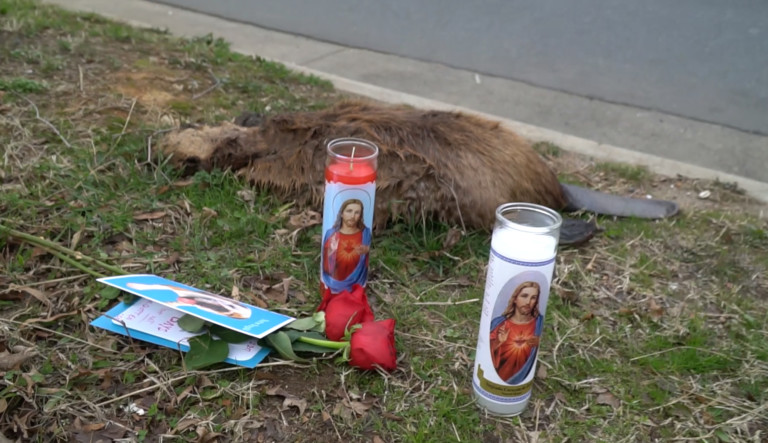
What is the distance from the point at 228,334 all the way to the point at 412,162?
4.19ft

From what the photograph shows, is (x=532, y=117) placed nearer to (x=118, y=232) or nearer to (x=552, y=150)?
(x=552, y=150)

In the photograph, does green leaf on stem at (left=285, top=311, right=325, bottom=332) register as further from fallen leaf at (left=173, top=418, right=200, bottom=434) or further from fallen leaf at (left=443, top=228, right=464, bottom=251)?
fallen leaf at (left=443, top=228, right=464, bottom=251)

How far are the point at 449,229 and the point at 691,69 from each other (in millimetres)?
4073

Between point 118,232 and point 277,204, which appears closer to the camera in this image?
point 118,232

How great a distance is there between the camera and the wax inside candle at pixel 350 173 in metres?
2.65

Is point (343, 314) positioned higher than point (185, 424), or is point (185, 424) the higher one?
point (343, 314)

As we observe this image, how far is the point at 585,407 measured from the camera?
96.8 inches

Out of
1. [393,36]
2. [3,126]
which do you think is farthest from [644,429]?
[393,36]

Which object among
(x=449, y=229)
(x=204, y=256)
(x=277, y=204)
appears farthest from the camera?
(x=277, y=204)

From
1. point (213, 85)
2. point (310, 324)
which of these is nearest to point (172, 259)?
point (310, 324)

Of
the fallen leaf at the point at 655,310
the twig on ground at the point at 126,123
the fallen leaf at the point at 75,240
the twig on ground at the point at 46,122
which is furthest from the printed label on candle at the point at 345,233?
the twig on ground at the point at 46,122

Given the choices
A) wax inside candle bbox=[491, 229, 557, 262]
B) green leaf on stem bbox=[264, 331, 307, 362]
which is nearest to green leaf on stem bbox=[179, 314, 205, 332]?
green leaf on stem bbox=[264, 331, 307, 362]

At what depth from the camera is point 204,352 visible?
2432 mm

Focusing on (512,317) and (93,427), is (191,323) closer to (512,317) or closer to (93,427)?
(93,427)
